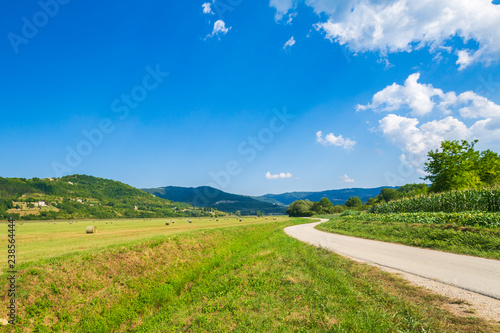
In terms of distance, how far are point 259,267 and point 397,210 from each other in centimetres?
3762

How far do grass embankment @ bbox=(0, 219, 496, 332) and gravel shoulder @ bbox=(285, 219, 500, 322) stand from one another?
2.09 feet

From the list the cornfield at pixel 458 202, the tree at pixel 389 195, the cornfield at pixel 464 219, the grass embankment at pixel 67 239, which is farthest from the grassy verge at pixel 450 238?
the tree at pixel 389 195

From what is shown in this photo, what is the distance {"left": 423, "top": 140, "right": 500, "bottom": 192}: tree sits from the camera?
4225 cm

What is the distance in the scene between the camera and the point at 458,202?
2827 centimetres

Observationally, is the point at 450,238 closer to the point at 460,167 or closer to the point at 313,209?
the point at 460,167

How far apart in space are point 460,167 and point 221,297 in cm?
5290

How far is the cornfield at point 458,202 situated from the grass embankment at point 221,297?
23.1 meters

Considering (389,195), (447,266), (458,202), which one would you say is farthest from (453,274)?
(389,195)

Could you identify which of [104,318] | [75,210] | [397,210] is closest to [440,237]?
[104,318]

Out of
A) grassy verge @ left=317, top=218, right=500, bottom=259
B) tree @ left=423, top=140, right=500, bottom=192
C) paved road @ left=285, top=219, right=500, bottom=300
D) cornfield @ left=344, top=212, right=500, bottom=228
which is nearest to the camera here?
paved road @ left=285, top=219, right=500, bottom=300

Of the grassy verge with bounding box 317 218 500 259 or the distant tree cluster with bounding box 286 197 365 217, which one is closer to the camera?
the grassy verge with bounding box 317 218 500 259

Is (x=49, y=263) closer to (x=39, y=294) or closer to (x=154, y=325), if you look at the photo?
(x=39, y=294)

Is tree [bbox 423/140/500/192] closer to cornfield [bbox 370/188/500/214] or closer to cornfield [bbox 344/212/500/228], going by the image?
cornfield [bbox 370/188/500/214]

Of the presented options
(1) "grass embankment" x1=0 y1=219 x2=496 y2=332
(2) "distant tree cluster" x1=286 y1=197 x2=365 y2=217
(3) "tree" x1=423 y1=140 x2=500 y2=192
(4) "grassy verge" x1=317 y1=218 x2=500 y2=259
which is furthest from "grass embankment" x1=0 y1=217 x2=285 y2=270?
(2) "distant tree cluster" x1=286 y1=197 x2=365 y2=217
